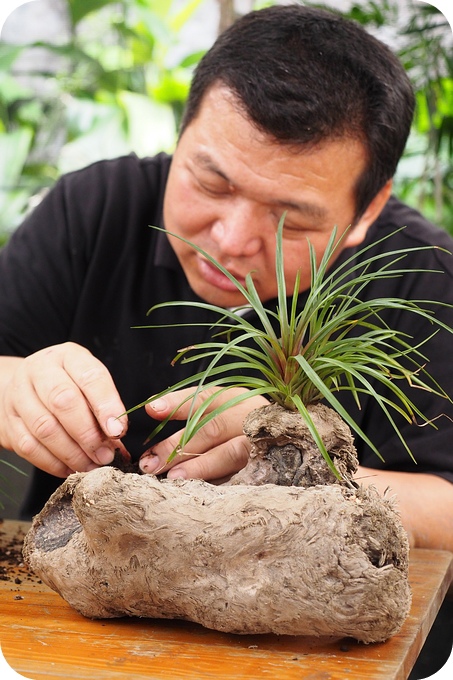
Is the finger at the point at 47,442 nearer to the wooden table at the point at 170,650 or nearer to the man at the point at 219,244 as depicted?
the man at the point at 219,244

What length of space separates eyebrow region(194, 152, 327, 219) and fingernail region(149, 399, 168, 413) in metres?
0.49

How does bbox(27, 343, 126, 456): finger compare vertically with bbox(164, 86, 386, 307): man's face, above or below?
below

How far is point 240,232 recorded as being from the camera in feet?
4.64

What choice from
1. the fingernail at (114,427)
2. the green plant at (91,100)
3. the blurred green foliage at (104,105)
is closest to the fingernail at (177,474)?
the fingernail at (114,427)

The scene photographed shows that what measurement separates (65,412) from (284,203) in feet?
1.88

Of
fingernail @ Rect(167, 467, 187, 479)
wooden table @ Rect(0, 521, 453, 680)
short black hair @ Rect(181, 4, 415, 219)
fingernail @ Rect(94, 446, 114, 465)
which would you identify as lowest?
wooden table @ Rect(0, 521, 453, 680)

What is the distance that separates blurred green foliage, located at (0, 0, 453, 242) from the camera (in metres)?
A: 4.21

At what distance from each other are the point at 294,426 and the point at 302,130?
610 mm

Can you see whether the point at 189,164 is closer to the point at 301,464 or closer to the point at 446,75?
the point at 301,464

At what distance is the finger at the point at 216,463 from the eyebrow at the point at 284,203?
486 millimetres

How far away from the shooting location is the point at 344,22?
153 cm

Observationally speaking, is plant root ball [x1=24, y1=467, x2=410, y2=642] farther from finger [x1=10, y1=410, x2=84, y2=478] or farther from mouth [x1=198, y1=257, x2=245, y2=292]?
mouth [x1=198, y1=257, x2=245, y2=292]

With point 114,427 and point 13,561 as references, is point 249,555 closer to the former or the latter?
point 114,427

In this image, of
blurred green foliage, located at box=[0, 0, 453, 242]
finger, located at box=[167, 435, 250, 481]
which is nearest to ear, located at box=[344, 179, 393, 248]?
finger, located at box=[167, 435, 250, 481]
